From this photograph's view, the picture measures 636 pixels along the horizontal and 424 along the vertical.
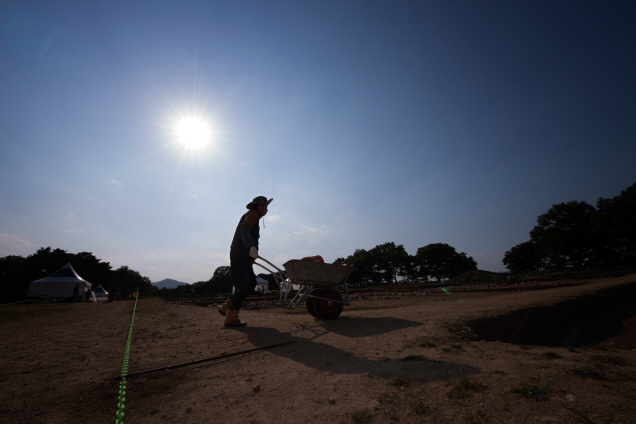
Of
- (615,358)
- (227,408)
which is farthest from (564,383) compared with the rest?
(227,408)

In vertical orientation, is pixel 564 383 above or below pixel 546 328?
above

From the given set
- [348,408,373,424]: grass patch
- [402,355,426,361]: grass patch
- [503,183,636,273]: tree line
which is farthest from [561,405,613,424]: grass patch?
[503,183,636,273]: tree line

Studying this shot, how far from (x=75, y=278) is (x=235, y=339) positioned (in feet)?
96.6

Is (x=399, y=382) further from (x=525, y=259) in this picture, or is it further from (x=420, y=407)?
(x=525, y=259)

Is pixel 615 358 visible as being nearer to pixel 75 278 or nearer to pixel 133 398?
pixel 133 398

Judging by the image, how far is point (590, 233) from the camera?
171 feet

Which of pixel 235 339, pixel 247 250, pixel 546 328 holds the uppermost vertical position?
pixel 247 250

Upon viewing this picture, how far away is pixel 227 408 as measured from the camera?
187cm

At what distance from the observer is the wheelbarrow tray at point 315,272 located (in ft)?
18.5

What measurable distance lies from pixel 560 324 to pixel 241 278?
7697mm

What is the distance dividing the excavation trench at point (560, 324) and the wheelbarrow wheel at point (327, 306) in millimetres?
2593

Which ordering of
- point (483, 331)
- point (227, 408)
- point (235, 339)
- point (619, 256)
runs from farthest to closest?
point (619, 256) < point (483, 331) < point (235, 339) < point (227, 408)

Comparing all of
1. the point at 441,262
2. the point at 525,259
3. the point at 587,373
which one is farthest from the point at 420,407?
the point at 525,259

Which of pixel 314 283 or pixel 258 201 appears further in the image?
pixel 258 201
